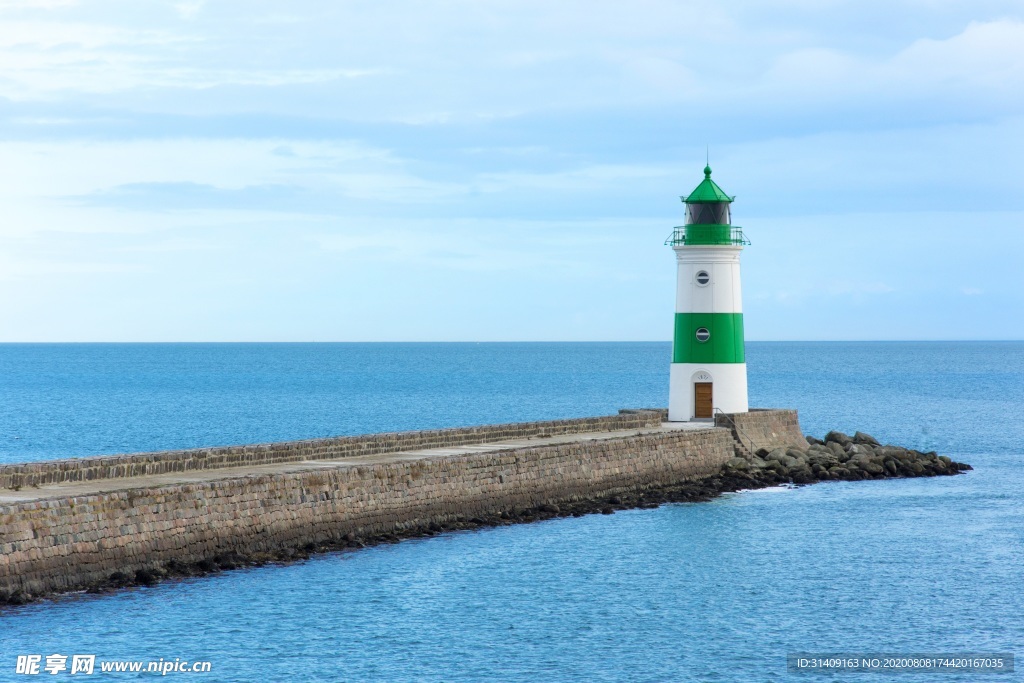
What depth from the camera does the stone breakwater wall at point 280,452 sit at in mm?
18000

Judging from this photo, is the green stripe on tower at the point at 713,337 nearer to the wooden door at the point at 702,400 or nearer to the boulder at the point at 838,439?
the wooden door at the point at 702,400

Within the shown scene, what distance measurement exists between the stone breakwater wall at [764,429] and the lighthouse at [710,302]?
0.37 metres

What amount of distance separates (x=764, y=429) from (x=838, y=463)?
1875mm

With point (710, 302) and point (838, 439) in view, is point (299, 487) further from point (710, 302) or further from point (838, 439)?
point (838, 439)

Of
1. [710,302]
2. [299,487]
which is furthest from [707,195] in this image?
[299,487]

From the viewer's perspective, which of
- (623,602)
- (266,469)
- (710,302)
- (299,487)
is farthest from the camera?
(710,302)

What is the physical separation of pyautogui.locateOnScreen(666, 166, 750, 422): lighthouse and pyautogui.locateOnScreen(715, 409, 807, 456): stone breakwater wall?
37 centimetres

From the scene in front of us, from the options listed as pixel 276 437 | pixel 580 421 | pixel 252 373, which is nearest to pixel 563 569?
pixel 580 421

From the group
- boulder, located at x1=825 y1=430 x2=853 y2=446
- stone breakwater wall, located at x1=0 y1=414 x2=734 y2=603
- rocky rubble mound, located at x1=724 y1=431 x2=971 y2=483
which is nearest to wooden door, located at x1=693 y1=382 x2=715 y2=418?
rocky rubble mound, located at x1=724 y1=431 x2=971 y2=483

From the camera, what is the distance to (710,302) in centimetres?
2848

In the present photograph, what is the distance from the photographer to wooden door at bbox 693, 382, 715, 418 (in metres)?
29.1

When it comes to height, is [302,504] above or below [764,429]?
below

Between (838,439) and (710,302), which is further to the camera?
(838,439)

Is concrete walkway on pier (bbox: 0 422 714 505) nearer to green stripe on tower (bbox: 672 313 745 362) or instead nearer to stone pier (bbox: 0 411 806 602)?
stone pier (bbox: 0 411 806 602)
